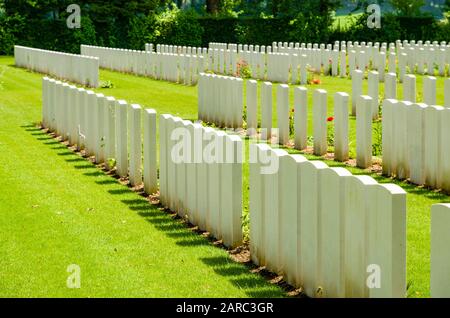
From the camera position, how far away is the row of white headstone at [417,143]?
11.4 m

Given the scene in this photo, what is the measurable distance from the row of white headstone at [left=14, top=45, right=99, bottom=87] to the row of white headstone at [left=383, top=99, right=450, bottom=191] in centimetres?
1412

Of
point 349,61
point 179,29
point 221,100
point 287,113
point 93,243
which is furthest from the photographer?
point 179,29

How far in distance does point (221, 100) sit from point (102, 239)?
895 cm

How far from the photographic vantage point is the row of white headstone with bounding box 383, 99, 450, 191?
1138 cm

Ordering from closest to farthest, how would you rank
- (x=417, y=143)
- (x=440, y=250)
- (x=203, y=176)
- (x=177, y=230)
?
1. (x=440, y=250)
2. (x=203, y=176)
3. (x=177, y=230)
4. (x=417, y=143)

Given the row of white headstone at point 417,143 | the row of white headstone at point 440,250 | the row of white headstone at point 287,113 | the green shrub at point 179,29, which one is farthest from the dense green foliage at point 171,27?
the row of white headstone at point 440,250

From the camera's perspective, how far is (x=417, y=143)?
11836 millimetres

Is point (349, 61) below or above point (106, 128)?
above

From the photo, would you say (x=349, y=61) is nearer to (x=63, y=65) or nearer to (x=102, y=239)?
(x=63, y=65)

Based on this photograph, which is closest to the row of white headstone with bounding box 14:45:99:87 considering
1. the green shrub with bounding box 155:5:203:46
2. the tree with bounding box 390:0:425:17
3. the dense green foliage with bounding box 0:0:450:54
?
the dense green foliage with bounding box 0:0:450:54

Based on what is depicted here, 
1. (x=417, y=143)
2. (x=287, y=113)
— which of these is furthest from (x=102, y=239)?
(x=287, y=113)

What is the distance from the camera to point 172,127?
1033cm

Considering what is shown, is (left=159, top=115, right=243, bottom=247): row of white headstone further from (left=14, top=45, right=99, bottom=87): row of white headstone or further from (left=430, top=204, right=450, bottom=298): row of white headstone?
(left=14, top=45, right=99, bottom=87): row of white headstone

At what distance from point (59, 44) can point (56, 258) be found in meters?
39.1
